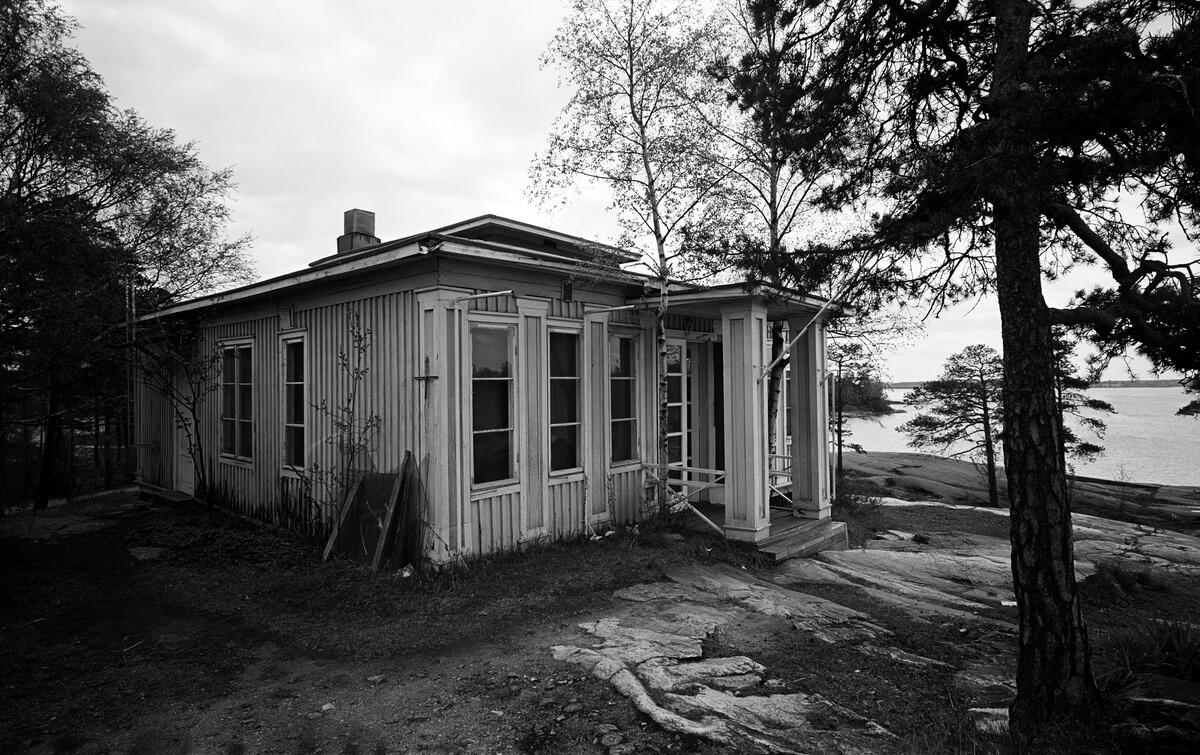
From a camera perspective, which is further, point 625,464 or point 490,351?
point 625,464

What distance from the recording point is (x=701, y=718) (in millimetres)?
3277

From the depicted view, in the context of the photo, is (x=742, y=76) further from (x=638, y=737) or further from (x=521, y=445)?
(x=638, y=737)

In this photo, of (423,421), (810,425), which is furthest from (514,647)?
(810,425)

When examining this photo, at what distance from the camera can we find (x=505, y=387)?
251 inches

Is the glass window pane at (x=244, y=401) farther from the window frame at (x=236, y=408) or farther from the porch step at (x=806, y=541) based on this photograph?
the porch step at (x=806, y=541)

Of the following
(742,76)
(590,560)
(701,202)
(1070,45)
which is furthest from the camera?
(701,202)

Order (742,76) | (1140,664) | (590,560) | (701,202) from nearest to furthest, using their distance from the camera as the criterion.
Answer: (1140,664) → (742,76) → (590,560) → (701,202)

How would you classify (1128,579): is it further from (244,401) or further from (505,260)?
(244,401)

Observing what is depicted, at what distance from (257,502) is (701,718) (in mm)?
7164

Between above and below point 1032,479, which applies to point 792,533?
below

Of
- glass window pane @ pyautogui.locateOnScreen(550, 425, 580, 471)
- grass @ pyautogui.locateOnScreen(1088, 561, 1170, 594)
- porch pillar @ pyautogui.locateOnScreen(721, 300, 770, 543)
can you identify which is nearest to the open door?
glass window pane @ pyautogui.locateOnScreen(550, 425, 580, 471)

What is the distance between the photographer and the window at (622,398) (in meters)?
7.61

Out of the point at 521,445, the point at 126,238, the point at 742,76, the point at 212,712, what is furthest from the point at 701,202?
the point at 126,238

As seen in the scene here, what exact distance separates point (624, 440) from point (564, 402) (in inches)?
46.1
